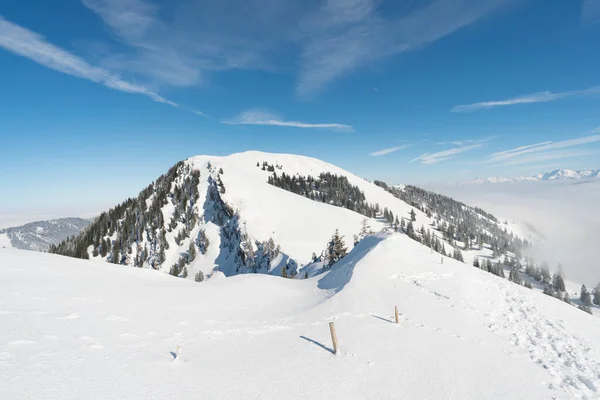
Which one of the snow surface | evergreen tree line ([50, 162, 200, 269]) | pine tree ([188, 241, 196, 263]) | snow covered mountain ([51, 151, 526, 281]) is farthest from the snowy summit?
evergreen tree line ([50, 162, 200, 269])

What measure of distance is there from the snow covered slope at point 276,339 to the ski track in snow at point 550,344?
9 centimetres

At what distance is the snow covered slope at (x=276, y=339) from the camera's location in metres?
9.27

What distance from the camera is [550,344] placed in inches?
618

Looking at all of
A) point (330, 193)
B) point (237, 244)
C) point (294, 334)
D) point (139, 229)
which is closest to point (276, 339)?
point (294, 334)

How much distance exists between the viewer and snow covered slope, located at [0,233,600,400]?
927cm

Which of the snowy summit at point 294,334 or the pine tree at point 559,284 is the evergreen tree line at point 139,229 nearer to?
the snowy summit at point 294,334

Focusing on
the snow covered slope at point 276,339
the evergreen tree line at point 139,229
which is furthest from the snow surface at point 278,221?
the snow covered slope at point 276,339

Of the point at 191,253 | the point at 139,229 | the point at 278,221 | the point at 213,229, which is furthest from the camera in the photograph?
the point at 213,229

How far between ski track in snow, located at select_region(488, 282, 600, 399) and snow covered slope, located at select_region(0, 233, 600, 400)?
0.29 feet

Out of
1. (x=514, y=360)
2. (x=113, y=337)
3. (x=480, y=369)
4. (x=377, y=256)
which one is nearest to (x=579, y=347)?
(x=514, y=360)

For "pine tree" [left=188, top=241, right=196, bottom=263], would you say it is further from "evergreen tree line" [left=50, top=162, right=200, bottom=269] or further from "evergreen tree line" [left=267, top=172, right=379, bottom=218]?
"evergreen tree line" [left=267, top=172, right=379, bottom=218]

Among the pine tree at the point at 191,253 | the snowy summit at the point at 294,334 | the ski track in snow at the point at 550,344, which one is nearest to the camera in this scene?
the snowy summit at the point at 294,334

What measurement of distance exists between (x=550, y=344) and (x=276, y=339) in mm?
15708

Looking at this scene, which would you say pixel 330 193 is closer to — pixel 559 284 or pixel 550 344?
pixel 559 284
